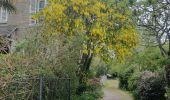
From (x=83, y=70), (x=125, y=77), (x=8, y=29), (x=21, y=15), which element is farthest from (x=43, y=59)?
(x=125, y=77)

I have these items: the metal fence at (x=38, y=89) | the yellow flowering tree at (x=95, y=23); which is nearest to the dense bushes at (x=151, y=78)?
the yellow flowering tree at (x=95, y=23)

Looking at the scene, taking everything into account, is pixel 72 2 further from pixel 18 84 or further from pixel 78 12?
pixel 18 84

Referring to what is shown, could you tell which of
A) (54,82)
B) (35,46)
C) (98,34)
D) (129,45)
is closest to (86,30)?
(98,34)

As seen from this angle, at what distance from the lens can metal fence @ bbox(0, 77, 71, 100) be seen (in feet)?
36.4

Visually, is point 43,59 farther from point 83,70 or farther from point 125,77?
point 125,77

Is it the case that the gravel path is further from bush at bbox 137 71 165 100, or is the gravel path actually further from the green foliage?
the green foliage

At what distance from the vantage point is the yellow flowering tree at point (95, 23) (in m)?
21.3

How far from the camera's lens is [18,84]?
36.7 feet

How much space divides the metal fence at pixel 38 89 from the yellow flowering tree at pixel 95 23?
6439 mm

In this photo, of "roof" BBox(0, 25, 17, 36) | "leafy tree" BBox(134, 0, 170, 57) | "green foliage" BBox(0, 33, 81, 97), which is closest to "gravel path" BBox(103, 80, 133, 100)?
"leafy tree" BBox(134, 0, 170, 57)

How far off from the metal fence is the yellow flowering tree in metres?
6.44

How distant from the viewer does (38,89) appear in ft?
39.6

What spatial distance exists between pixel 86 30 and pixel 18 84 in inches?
426

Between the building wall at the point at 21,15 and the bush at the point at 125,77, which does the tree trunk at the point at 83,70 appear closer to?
the building wall at the point at 21,15
